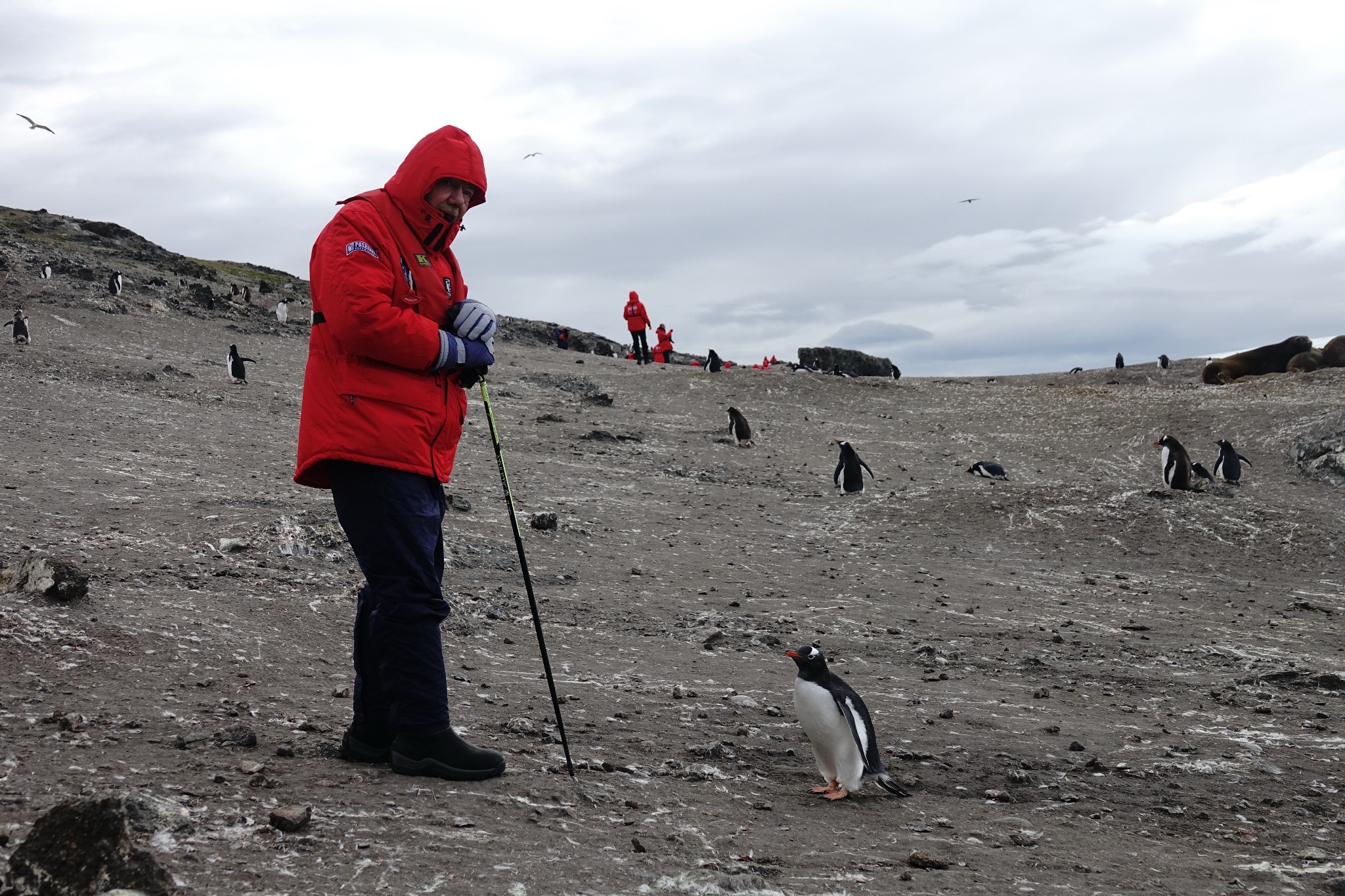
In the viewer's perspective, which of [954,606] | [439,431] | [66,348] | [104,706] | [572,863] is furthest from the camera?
[66,348]

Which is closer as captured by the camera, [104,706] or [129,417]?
[104,706]

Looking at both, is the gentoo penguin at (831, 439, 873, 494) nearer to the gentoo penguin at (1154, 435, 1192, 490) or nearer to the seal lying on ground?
the gentoo penguin at (1154, 435, 1192, 490)

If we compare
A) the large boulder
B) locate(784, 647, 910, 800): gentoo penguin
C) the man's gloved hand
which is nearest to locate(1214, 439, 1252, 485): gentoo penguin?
locate(784, 647, 910, 800): gentoo penguin

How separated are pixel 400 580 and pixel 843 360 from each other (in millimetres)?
32378

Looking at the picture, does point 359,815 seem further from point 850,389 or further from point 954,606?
point 850,389

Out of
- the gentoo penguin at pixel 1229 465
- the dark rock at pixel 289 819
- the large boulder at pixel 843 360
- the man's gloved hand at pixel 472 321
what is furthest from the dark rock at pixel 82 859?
the large boulder at pixel 843 360

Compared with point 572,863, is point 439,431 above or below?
above

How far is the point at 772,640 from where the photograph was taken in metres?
6.96

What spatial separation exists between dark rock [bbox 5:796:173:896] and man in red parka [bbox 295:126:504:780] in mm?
1091

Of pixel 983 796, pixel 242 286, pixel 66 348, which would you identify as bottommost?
pixel 983 796

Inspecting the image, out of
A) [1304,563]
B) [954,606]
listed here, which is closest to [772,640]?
[954,606]

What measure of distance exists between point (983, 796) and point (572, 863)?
1.98 m

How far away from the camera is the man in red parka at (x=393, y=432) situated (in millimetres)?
3365

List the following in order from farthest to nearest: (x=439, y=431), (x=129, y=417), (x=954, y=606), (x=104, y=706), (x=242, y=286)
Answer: (x=242, y=286) → (x=129, y=417) → (x=954, y=606) → (x=104, y=706) → (x=439, y=431)
